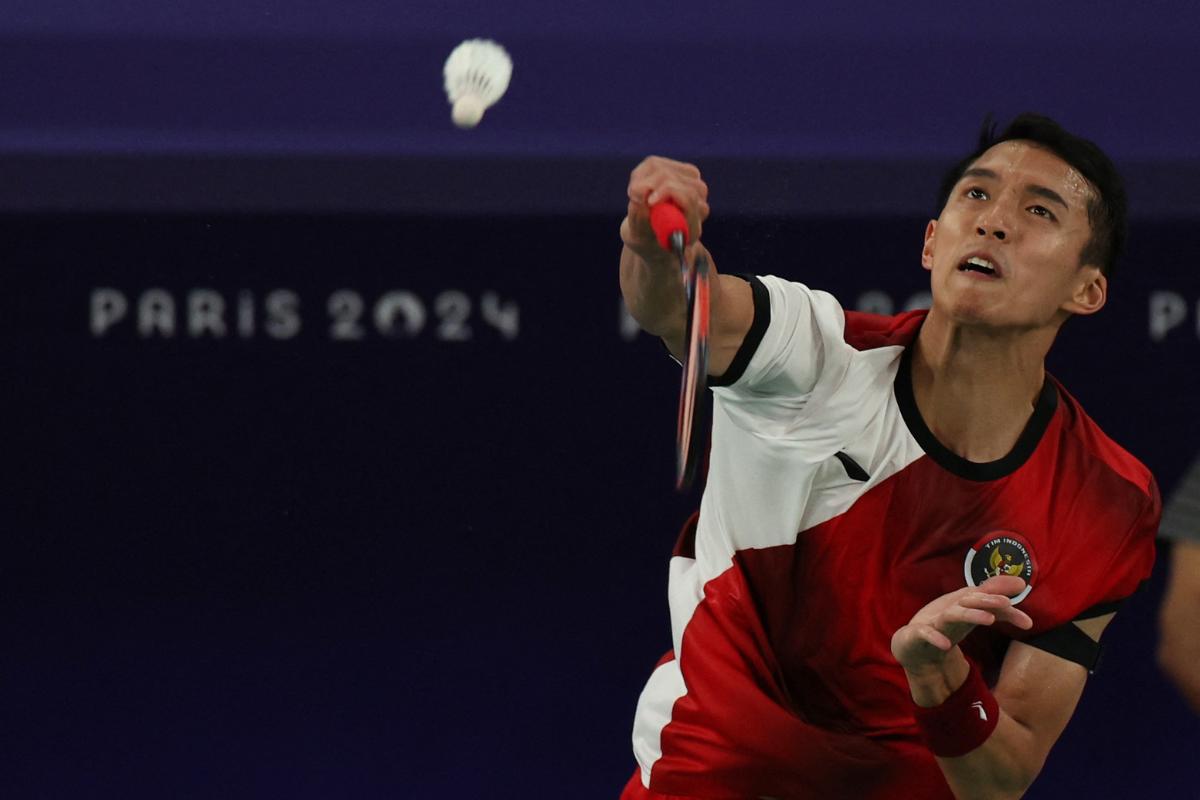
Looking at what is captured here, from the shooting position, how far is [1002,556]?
1.81 m

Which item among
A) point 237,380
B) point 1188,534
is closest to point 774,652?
point 1188,534

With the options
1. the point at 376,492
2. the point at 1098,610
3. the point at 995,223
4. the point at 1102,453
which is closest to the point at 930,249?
the point at 995,223

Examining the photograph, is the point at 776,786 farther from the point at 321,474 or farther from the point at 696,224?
the point at 321,474

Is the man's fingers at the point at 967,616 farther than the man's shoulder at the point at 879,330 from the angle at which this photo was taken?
No

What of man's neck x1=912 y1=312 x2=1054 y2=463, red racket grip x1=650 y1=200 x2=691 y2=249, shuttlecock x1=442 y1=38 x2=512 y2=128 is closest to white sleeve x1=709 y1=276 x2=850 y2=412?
man's neck x1=912 y1=312 x2=1054 y2=463

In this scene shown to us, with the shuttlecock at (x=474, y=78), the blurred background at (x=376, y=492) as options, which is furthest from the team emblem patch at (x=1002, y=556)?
the blurred background at (x=376, y=492)

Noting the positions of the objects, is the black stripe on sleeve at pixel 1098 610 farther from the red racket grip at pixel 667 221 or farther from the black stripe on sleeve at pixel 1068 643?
the red racket grip at pixel 667 221

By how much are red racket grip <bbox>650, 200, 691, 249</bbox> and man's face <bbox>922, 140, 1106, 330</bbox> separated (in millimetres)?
409

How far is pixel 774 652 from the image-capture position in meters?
1.85

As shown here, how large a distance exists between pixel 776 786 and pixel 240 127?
1.16 m

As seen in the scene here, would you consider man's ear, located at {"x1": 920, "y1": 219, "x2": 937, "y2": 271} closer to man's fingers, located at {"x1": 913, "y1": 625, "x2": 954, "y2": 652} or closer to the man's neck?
the man's neck

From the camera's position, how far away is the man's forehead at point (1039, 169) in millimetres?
1852

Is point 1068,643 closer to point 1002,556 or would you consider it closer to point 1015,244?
point 1002,556

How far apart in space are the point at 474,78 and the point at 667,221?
31.3 inches
